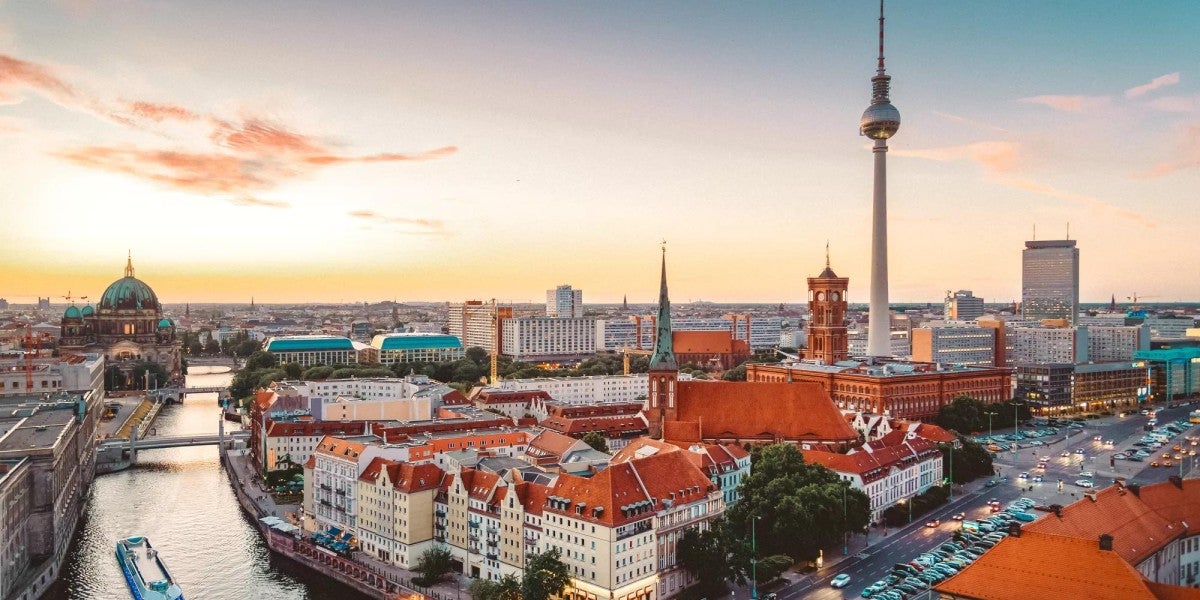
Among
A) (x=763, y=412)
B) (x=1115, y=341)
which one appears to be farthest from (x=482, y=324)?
(x=763, y=412)

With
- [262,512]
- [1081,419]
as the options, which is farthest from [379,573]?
[1081,419]


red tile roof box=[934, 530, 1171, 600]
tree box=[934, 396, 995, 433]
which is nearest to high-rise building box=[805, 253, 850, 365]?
tree box=[934, 396, 995, 433]

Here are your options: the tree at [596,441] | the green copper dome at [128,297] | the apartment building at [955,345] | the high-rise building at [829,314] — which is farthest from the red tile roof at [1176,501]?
the green copper dome at [128,297]

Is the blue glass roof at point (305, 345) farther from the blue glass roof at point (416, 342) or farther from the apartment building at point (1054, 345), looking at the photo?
the apartment building at point (1054, 345)

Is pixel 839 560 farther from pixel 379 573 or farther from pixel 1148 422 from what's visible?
pixel 1148 422

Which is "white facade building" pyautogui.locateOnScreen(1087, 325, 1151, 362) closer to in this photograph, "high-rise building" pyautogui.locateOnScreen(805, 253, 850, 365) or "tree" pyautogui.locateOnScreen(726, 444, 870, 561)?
"high-rise building" pyautogui.locateOnScreen(805, 253, 850, 365)
